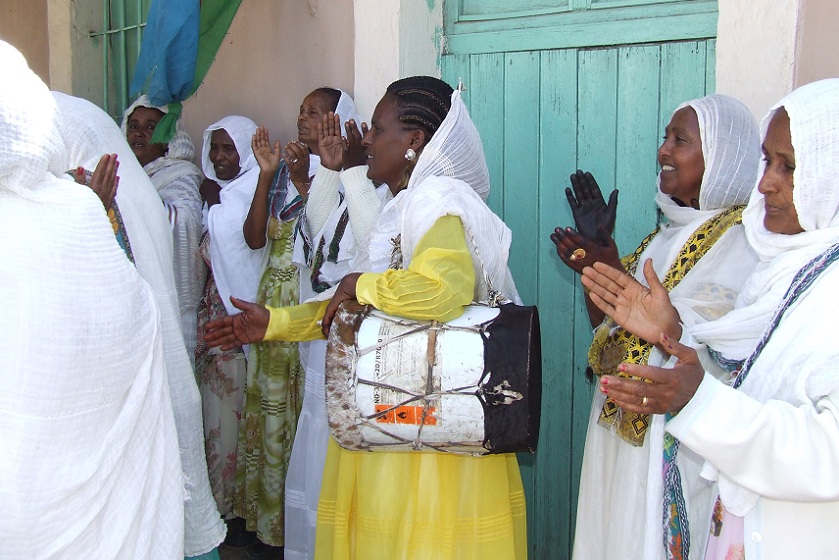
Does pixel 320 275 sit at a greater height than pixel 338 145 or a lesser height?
lesser

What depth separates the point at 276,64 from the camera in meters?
4.45

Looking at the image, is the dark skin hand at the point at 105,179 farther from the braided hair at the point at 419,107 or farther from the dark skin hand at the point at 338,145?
the dark skin hand at the point at 338,145

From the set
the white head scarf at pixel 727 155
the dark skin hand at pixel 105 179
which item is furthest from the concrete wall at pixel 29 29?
the white head scarf at pixel 727 155

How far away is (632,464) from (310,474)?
148 centimetres

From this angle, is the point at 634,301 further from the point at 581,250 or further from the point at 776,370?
the point at 581,250

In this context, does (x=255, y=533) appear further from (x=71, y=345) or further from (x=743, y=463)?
(x=743, y=463)

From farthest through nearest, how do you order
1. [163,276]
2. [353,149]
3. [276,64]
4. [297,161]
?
[276,64] < [297,161] < [353,149] < [163,276]

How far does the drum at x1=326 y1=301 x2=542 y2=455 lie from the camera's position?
2.29 meters

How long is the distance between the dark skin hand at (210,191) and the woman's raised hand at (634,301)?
3002 millimetres

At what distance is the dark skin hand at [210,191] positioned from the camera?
464cm

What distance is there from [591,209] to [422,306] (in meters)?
0.72

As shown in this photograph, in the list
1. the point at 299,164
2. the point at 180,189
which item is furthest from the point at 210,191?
the point at 299,164

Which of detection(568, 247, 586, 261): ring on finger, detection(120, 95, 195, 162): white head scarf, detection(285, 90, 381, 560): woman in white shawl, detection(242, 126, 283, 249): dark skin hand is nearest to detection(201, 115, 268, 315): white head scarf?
detection(242, 126, 283, 249): dark skin hand

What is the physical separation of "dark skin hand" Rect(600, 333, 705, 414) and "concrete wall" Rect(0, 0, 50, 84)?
4.74 m
